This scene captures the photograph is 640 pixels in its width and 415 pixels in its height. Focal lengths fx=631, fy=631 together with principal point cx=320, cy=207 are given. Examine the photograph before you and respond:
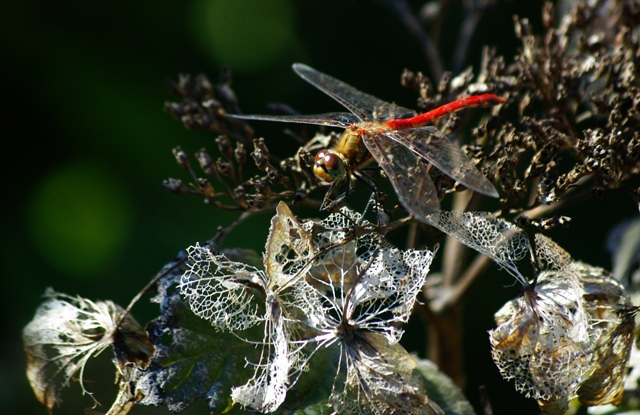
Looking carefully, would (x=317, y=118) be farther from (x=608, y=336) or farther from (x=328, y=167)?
(x=608, y=336)

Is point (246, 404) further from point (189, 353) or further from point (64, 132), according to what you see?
point (64, 132)

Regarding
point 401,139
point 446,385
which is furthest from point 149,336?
point 401,139

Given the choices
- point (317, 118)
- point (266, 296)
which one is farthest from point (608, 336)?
point (317, 118)

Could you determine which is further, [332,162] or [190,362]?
[332,162]

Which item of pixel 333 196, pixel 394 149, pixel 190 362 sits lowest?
pixel 190 362

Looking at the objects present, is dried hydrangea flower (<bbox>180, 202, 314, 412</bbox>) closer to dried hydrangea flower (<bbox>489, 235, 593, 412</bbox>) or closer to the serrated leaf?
the serrated leaf

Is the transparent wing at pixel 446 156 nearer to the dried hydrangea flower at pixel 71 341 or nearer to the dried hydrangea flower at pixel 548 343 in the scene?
the dried hydrangea flower at pixel 548 343

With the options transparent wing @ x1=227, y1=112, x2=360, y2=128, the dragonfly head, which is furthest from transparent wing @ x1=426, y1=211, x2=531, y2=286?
transparent wing @ x1=227, y1=112, x2=360, y2=128

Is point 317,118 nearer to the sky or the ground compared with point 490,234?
nearer to the sky
